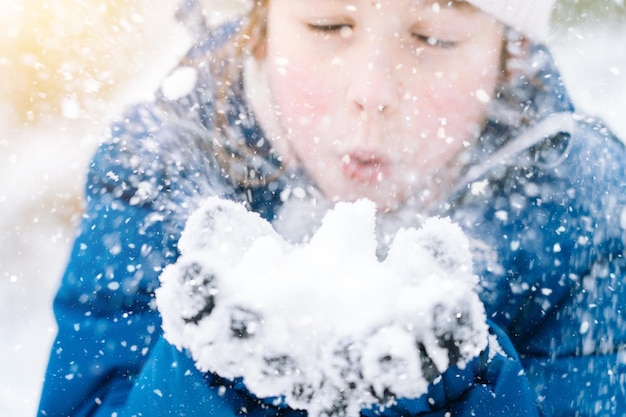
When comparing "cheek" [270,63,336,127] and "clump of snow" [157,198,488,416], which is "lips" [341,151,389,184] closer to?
"cheek" [270,63,336,127]

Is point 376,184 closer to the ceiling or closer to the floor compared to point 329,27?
closer to the floor

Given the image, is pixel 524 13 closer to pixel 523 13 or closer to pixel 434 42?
pixel 523 13

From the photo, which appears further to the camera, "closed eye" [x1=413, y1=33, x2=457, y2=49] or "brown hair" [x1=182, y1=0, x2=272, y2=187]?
"brown hair" [x1=182, y1=0, x2=272, y2=187]

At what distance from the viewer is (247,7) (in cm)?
100

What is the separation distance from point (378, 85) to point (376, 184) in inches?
6.0

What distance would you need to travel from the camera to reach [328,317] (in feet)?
1.99

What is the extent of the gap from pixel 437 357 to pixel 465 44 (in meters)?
0.46

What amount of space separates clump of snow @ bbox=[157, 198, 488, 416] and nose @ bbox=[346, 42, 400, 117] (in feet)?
0.85

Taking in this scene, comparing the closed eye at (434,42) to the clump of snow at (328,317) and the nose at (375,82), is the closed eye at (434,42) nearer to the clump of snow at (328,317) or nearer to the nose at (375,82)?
the nose at (375,82)

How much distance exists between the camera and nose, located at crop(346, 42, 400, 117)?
82cm

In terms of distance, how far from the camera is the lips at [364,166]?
876mm

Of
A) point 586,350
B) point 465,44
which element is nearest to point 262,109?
point 465,44

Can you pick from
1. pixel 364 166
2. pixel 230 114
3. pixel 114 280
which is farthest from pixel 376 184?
pixel 114 280

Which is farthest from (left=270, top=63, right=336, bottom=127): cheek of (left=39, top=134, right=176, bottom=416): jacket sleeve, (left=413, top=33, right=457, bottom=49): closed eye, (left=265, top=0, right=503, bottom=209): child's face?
(left=39, top=134, right=176, bottom=416): jacket sleeve
